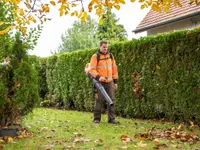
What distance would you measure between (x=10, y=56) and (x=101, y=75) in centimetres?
246

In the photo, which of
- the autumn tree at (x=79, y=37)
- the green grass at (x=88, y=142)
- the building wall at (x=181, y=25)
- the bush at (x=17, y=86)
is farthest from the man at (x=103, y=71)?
the autumn tree at (x=79, y=37)

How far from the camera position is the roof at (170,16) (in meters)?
13.8

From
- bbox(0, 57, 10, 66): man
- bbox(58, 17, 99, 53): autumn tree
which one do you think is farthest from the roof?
bbox(58, 17, 99, 53): autumn tree

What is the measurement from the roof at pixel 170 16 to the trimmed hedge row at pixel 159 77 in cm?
397

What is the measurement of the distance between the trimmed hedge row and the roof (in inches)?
156

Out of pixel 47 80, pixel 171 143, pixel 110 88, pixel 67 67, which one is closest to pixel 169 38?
pixel 110 88

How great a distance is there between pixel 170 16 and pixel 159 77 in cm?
645

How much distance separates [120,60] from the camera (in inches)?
438

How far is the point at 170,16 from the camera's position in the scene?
15180 mm

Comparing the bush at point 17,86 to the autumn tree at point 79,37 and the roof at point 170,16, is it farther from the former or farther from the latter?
the autumn tree at point 79,37

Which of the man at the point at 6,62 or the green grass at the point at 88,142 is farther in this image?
the man at the point at 6,62

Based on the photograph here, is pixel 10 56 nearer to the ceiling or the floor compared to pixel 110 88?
nearer to the ceiling

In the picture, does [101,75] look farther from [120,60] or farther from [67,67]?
[67,67]

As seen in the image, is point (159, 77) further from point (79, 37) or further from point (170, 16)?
point (79, 37)
